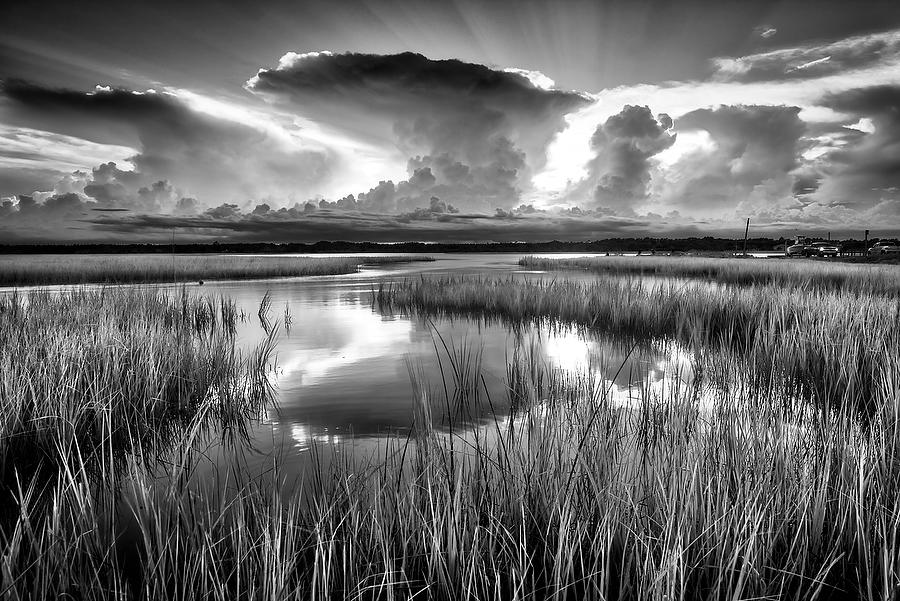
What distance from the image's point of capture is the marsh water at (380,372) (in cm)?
470

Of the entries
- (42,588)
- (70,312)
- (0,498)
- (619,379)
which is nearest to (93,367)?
(0,498)

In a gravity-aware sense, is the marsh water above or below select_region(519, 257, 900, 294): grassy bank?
below

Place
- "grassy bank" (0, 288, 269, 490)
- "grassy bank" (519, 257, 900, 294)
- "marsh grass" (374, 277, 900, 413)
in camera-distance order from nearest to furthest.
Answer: "grassy bank" (0, 288, 269, 490)
"marsh grass" (374, 277, 900, 413)
"grassy bank" (519, 257, 900, 294)

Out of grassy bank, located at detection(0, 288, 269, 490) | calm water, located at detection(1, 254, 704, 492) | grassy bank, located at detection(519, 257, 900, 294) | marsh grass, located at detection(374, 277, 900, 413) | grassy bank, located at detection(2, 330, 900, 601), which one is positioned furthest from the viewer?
grassy bank, located at detection(519, 257, 900, 294)

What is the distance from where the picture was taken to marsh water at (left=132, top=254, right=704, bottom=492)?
4703 millimetres

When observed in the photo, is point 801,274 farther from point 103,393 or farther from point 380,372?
point 103,393

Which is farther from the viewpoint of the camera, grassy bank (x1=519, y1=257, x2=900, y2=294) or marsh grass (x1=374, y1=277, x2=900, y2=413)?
grassy bank (x1=519, y1=257, x2=900, y2=294)

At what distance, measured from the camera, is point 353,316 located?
1550 cm

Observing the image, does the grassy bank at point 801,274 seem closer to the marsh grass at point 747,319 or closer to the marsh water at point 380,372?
the marsh grass at point 747,319

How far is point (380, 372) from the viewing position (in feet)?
26.9

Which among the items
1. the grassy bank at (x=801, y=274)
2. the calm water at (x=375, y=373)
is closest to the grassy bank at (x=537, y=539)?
the calm water at (x=375, y=373)

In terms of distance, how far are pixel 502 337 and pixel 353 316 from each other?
20.9ft

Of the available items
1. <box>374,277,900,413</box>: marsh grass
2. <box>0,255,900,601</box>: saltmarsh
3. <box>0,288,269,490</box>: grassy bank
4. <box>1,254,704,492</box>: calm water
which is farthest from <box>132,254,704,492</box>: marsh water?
<box>374,277,900,413</box>: marsh grass

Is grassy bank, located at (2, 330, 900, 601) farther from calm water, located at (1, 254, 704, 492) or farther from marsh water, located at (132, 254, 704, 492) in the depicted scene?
calm water, located at (1, 254, 704, 492)
